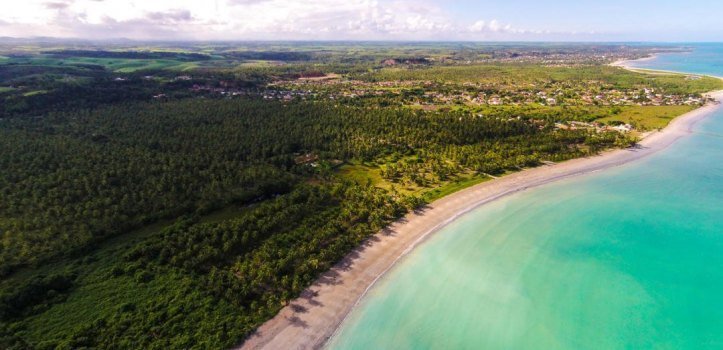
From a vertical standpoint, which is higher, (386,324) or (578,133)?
(578,133)

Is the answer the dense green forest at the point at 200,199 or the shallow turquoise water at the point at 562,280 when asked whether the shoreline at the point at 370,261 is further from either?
the dense green forest at the point at 200,199

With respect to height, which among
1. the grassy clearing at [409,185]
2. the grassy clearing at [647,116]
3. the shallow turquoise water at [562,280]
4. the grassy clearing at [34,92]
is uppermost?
the grassy clearing at [34,92]

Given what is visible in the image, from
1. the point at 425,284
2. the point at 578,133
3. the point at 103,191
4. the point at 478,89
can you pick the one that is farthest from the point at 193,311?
the point at 478,89

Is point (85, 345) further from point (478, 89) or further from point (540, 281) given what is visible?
point (478, 89)

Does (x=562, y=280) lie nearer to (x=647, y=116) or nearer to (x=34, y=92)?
(x=647, y=116)

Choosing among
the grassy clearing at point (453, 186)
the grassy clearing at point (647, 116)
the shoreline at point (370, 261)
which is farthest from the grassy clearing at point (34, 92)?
the grassy clearing at point (647, 116)
